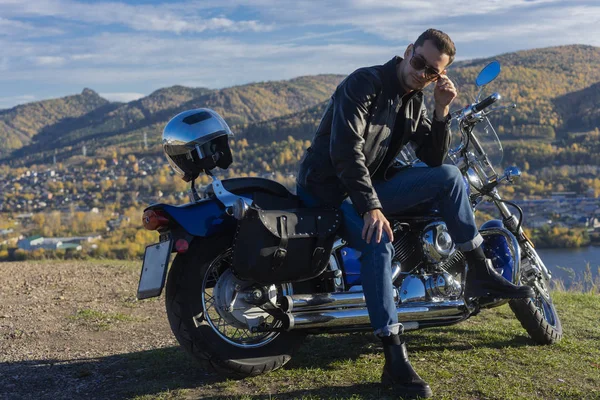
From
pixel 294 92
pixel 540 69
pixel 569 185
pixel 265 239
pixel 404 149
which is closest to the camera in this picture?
pixel 265 239

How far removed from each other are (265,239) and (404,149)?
132 centimetres

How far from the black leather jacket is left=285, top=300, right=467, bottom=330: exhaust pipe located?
62 centimetres

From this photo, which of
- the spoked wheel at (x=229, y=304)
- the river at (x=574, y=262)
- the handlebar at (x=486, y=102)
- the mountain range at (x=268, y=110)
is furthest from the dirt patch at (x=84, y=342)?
the mountain range at (x=268, y=110)

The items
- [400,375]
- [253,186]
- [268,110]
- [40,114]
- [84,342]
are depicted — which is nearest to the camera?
[400,375]

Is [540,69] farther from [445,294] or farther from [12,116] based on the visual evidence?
[12,116]

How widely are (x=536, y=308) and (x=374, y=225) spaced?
66.2 inches

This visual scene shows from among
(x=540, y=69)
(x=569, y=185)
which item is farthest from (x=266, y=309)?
(x=540, y=69)

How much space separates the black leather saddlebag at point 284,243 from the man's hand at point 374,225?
0.80ft

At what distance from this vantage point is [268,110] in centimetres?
10838

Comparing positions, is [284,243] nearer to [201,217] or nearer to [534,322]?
[201,217]

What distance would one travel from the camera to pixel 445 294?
4.00 metres

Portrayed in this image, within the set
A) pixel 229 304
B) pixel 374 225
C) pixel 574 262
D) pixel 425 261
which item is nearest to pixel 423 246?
pixel 425 261

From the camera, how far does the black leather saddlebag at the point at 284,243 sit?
3482 millimetres

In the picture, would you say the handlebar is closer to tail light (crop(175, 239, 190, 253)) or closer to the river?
tail light (crop(175, 239, 190, 253))
